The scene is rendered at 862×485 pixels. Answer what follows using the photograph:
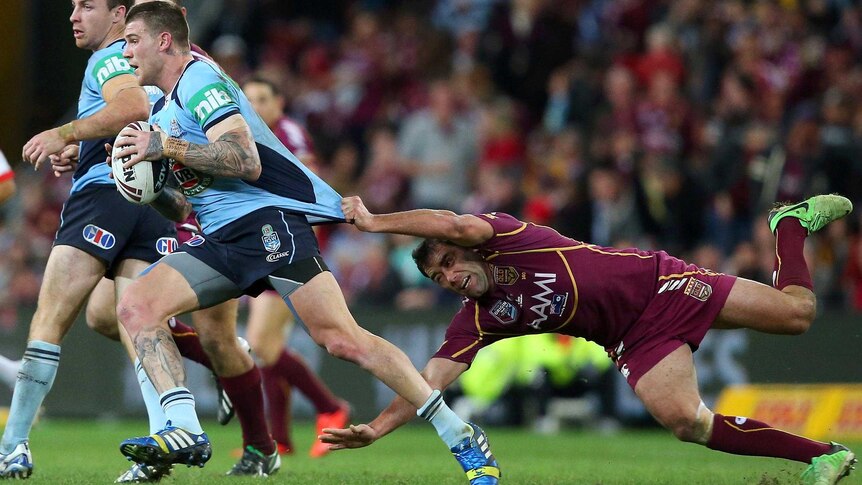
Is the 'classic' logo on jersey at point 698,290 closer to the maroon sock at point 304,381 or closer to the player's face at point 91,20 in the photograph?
the player's face at point 91,20

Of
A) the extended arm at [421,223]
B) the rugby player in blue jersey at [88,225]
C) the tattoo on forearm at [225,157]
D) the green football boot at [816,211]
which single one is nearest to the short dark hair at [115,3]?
the rugby player in blue jersey at [88,225]

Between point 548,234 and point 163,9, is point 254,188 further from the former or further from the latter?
point 548,234

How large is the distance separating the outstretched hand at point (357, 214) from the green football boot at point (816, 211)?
2.40 metres

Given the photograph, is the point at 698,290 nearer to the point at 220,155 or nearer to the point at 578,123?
the point at 220,155

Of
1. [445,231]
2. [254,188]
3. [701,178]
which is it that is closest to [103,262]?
[254,188]

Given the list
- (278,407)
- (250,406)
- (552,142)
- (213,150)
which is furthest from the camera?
(552,142)

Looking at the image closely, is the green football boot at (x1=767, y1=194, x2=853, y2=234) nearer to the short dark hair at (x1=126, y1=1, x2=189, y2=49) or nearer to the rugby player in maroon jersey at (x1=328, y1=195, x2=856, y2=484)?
the rugby player in maroon jersey at (x1=328, y1=195, x2=856, y2=484)

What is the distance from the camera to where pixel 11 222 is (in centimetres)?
1739

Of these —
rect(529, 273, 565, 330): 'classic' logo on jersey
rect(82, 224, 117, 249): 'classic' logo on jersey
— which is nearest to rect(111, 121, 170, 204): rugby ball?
rect(82, 224, 117, 249): 'classic' logo on jersey

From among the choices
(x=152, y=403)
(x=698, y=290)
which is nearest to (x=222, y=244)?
(x=152, y=403)

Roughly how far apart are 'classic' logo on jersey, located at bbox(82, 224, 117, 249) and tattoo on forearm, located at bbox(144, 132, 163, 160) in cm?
125

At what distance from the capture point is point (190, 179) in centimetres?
670

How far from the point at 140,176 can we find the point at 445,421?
6.28 ft

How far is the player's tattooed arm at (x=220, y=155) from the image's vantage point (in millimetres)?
6352
